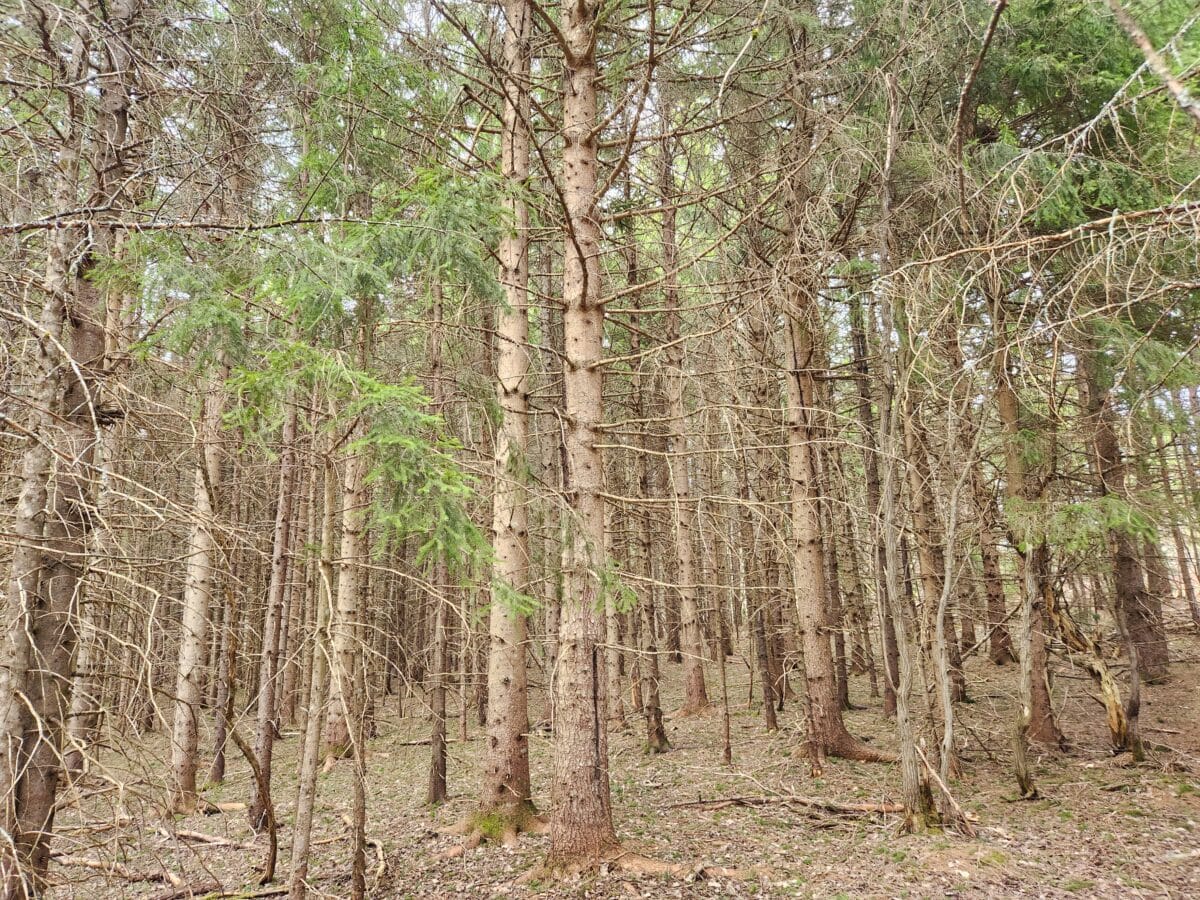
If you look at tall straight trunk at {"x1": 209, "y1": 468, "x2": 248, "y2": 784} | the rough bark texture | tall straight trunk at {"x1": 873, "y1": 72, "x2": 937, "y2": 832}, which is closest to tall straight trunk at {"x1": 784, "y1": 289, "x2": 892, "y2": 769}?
tall straight trunk at {"x1": 873, "y1": 72, "x2": 937, "y2": 832}

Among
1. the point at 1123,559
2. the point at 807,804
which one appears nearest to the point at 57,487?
the point at 807,804

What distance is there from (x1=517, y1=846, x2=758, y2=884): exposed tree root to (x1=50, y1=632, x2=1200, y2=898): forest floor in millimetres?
67

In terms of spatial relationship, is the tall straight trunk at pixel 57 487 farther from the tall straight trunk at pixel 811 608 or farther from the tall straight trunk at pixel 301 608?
the tall straight trunk at pixel 811 608

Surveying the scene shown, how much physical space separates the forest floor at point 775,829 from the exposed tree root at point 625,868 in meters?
0.07

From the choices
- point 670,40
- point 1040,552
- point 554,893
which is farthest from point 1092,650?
point 670,40

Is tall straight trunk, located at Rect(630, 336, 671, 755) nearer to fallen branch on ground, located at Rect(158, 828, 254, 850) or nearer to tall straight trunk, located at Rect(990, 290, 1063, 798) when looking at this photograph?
tall straight trunk, located at Rect(990, 290, 1063, 798)

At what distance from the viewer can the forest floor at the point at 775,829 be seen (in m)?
4.80

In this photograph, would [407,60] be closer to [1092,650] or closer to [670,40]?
[670,40]

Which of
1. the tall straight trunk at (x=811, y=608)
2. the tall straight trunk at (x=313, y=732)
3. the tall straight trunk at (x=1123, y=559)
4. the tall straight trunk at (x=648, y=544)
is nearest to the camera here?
the tall straight trunk at (x=313, y=732)

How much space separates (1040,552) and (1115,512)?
3.60ft

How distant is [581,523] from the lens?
193 inches

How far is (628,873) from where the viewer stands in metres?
4.97

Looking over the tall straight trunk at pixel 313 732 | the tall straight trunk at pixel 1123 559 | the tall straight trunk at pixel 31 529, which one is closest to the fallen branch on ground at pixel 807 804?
the tall straight trunk at pixel 1123 559

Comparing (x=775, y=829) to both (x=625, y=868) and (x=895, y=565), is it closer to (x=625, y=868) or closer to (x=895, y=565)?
(x=625, y=868)
